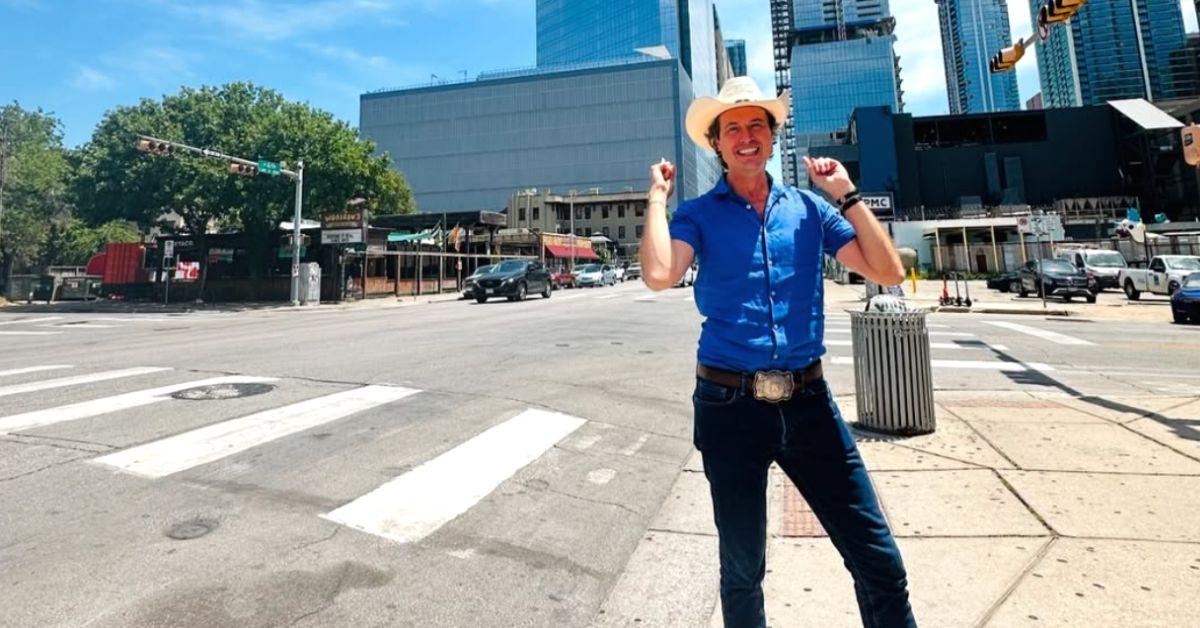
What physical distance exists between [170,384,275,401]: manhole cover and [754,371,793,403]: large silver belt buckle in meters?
6.21

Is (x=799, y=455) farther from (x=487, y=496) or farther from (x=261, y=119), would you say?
(x=261, y=119)

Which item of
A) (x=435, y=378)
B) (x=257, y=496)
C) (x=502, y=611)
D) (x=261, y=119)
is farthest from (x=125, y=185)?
(x=502, y=611)

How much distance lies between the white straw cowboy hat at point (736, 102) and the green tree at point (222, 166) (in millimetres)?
30812

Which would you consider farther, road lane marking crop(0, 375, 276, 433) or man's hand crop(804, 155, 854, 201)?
road lane marking crop(0, 375, 276, 433)

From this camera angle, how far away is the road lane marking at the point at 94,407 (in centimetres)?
507

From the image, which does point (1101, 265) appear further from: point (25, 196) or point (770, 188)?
point (25, 196)

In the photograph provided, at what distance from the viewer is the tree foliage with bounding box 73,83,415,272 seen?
27.9m

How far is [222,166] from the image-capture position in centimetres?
2791

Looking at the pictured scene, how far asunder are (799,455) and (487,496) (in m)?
2.39

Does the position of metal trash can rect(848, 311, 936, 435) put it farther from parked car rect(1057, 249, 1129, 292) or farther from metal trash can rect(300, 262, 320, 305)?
metal trash can rect(300, 262, 320, 305)

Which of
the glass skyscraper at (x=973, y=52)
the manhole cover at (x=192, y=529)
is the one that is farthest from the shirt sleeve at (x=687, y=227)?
the glass skyscraper at (x=973, y=52)

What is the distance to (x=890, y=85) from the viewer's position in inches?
4665

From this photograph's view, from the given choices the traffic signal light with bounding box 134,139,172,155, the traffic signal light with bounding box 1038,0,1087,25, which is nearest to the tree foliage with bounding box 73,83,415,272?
the traffic signal light with bounding box 134,139,172,155

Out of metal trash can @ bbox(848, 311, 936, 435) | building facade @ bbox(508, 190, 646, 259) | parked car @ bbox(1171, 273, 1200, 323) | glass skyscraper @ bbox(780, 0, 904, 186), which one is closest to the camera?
metal trash can @ bbox(848, 311, 936, 435)
